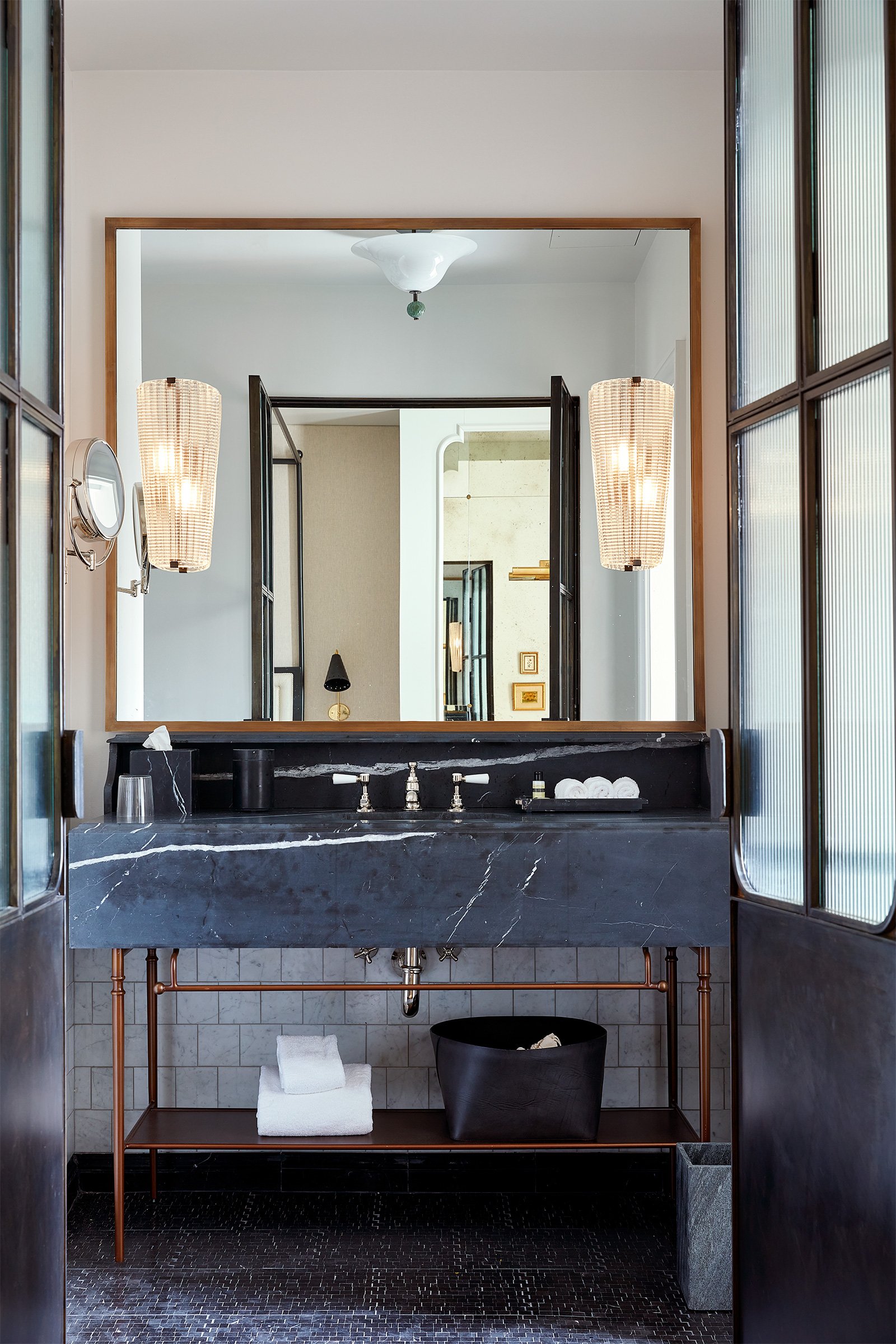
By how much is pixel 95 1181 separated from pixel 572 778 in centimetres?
168

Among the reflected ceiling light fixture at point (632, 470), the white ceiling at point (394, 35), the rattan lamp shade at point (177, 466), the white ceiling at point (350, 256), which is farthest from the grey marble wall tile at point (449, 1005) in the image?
the white ceiling at point (394, 35)

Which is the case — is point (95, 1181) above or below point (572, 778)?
below

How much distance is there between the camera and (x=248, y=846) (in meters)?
2.36

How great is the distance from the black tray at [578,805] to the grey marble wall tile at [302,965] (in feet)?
2.43

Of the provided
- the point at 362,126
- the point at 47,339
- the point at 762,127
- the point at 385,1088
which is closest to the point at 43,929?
the point at 47,339

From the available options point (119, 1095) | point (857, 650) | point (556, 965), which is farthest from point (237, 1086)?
point (857, 650)

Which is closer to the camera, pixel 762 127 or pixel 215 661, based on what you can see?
pixel 762 127

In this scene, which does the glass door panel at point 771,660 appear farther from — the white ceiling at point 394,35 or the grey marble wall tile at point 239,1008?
the grey marble wall tile at point 239,1008

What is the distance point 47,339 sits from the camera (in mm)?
1834

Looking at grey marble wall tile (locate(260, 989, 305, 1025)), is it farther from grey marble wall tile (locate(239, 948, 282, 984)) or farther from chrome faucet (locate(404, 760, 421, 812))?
chrome faucet (locate(404, 760, 421, 812))

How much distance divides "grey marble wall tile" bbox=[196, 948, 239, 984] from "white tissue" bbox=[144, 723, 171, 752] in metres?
0.60

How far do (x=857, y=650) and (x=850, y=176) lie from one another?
0.69 meters

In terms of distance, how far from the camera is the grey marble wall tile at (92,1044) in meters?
2.92

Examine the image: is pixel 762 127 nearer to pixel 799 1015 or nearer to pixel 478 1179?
pixel 799 1015
